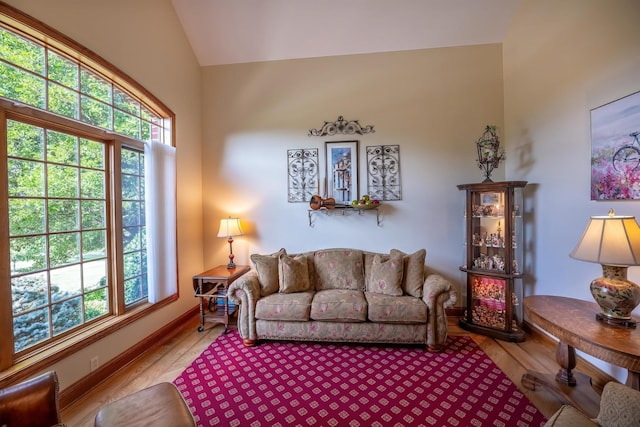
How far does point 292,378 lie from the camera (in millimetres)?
2236

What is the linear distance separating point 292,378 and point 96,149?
274 centimetres

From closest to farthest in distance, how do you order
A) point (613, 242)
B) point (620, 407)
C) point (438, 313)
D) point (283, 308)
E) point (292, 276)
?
point (620, 407) → point (613, 242) → point (438, 313) → point (283, 308) → point (292, 276)

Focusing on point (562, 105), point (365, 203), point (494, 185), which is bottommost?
point (365, 203)

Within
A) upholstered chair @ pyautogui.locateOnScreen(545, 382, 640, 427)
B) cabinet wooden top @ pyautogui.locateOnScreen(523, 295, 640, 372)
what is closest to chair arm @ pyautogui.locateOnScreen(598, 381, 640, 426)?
upholstered chair @ pyautogui.locateOnScreen(545, 382, 640, 427)

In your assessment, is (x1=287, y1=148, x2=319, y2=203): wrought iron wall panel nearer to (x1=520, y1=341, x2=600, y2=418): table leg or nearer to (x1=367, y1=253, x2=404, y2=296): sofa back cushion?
(x1=367, y1=253, x2=404, y2=296): sofa back cushion

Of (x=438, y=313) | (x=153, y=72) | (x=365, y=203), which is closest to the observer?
(x=438, y=313)

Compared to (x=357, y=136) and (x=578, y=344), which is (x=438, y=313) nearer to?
(x=578, y=344)

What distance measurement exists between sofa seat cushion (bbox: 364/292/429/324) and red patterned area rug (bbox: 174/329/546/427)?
34cm

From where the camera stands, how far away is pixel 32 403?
1.26m

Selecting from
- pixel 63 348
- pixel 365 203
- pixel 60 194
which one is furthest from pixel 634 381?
pixel 60 194

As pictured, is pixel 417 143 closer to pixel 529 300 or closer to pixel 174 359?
pixel 529 300

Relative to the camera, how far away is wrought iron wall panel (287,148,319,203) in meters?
3.65

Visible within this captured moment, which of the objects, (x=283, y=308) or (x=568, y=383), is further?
(x=283, y=308)

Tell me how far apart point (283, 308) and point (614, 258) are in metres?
2.62
